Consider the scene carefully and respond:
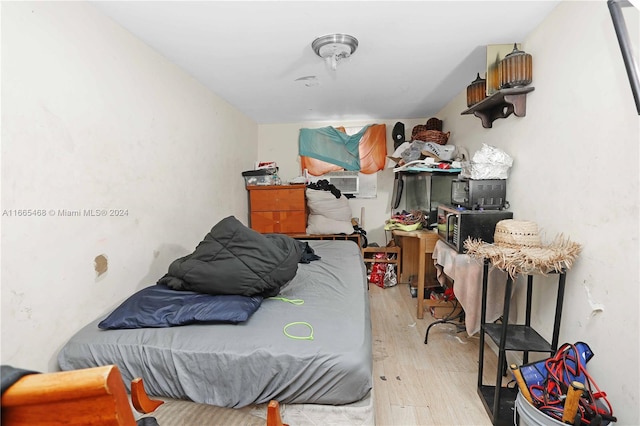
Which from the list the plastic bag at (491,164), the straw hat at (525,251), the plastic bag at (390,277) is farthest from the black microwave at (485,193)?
the plastic bag at (390,277)

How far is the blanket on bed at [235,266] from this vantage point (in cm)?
157

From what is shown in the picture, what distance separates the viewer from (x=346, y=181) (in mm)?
4199

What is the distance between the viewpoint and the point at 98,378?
1.46ft

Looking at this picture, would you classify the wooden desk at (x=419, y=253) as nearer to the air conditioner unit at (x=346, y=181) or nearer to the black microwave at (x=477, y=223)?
the black microwave at (x=477, y=223)

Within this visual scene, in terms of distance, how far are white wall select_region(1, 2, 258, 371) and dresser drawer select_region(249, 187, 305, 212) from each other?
146 centimetres

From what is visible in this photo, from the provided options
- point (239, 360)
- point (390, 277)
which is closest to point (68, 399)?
point (239, 360)

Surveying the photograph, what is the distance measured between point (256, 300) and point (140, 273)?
897 millimetres

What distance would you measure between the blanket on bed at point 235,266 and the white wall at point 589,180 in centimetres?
148

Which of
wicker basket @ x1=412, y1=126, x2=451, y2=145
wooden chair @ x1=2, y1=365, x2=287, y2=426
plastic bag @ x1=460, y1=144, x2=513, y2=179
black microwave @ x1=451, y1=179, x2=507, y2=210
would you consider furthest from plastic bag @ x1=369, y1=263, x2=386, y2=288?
wooden chair @ x1=2, y1=365, x2=287, y2=426

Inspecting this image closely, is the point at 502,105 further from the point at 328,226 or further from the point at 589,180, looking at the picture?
the point at 328,226

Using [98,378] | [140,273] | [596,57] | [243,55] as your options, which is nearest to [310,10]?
[243,55]

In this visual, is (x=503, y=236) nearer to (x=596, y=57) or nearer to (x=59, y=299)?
(x=596, y=57)

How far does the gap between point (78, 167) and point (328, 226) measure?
265 cm

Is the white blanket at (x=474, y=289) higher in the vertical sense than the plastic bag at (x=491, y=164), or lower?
lower
